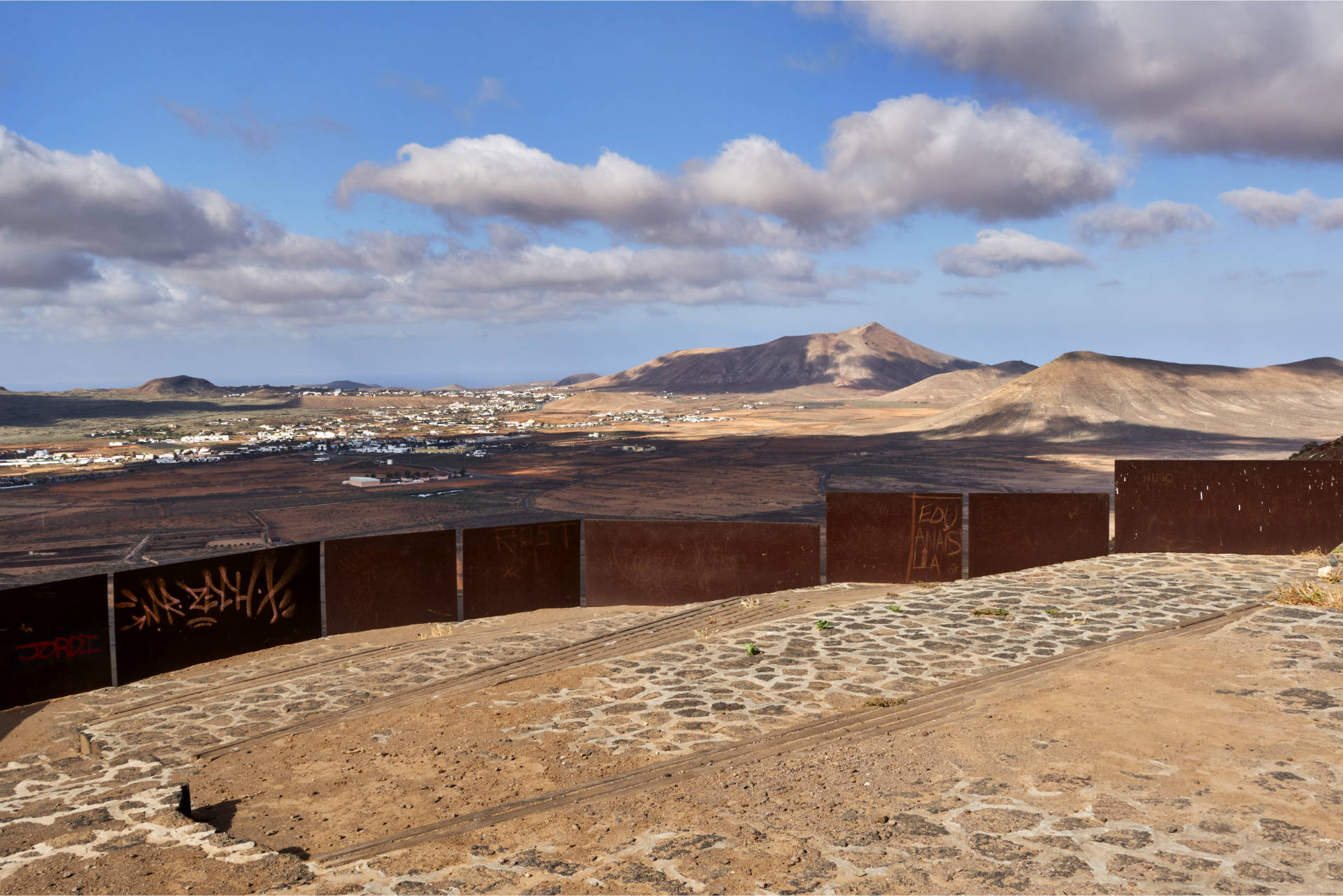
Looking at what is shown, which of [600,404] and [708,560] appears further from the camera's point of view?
[600,404]

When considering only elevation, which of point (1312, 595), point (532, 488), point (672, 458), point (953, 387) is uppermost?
point (953, 387)

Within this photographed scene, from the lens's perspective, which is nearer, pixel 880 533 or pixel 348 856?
pixel 348 856

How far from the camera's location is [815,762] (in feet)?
22.2

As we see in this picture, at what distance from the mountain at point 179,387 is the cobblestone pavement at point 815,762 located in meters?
187

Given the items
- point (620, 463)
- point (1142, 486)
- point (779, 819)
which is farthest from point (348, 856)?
point (620, 463)

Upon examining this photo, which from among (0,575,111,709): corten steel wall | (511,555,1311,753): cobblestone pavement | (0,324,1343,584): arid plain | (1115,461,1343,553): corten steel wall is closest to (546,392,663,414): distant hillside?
(0,324,1343,584): arid plain

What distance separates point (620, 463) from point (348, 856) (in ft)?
170

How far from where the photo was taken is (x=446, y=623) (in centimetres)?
1284

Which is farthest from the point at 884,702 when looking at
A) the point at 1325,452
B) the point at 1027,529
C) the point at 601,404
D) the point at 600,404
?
the point at 600,404

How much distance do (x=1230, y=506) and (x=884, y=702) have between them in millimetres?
9575

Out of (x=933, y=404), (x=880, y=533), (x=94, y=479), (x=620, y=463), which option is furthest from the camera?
(x=933, y=404)

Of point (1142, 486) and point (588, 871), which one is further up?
point (1142, 486)

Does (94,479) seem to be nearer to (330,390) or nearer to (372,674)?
(372,674)

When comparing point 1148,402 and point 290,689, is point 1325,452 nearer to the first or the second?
point 290,689
